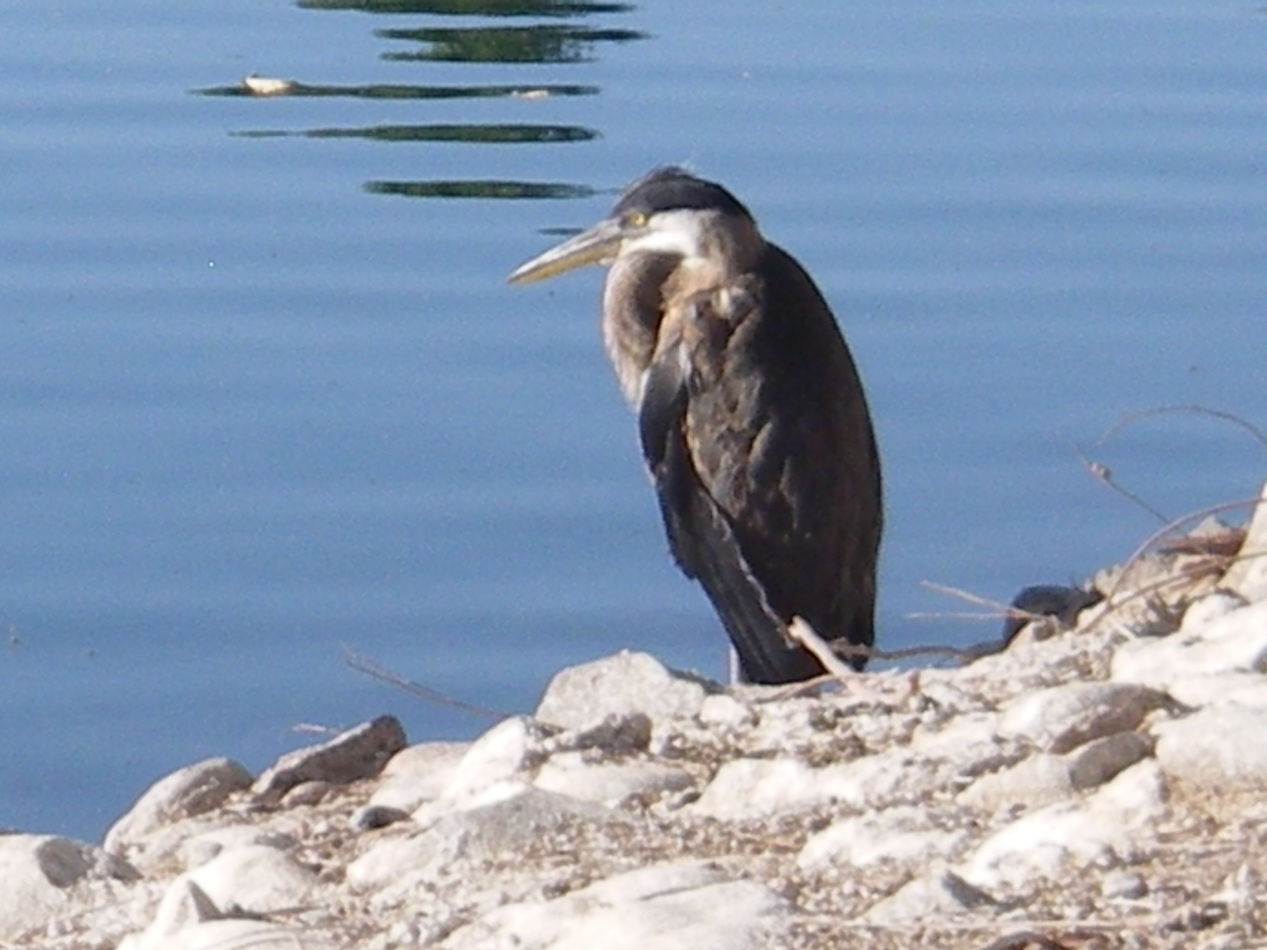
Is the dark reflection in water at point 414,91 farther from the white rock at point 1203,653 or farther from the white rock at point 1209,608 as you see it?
the white rock at point 1203,653

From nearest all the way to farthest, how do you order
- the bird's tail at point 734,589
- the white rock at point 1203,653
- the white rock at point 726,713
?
the white rock at point 1203,653
the white rock at point 726,713
the bird's tail at point 734,589

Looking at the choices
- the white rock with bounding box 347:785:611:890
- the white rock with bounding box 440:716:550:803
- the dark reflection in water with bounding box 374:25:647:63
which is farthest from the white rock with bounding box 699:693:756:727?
the dark reflection in water with bounding box 374:25:647:63

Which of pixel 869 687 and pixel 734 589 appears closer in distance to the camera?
pixel 869 687

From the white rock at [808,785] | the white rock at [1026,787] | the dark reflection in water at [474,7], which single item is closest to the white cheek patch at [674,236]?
the white rock at [808,785]

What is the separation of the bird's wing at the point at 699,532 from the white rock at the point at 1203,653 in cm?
203

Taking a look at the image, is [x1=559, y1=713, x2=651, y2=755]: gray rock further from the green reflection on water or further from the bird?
the green reflection on water

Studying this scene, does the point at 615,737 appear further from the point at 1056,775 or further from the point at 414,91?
the point at 414,91

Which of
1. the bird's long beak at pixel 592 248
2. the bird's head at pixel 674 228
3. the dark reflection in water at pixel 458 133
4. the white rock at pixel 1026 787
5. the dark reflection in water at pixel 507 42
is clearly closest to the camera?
the white rock at pixel 1026 787

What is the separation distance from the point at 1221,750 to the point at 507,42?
915cm

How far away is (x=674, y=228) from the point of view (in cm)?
730

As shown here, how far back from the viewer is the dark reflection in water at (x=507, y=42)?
488 inches

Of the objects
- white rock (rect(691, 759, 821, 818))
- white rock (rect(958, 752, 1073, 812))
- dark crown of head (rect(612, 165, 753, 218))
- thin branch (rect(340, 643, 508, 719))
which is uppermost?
dark crown of head (rect(612, 165, 753, 218))

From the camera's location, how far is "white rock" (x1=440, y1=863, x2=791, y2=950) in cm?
361

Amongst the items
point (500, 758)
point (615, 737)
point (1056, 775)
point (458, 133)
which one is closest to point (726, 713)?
point (615, 737)
